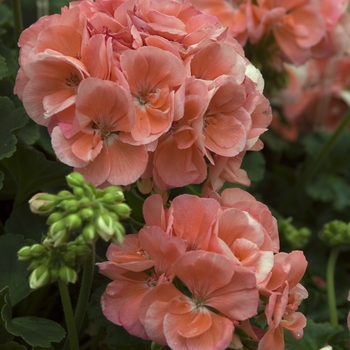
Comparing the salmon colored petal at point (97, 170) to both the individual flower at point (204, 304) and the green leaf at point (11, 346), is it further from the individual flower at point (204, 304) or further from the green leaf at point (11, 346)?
the green leaf at point (11, 346)

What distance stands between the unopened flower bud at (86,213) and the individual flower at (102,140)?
123mm

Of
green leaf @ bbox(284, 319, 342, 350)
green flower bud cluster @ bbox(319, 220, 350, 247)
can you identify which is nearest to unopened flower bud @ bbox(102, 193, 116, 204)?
green leaf @ bbox(284, 319, 342, 350)

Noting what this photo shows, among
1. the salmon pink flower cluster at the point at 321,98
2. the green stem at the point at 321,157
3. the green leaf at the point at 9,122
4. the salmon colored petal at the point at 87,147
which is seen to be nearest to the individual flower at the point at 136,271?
the salmon colored petal at the point at 87,147

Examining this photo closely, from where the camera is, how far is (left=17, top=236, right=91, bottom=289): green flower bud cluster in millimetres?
593

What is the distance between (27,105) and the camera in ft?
2.34

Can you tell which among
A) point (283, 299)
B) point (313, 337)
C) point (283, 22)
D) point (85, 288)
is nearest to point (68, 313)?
point (85, 288)

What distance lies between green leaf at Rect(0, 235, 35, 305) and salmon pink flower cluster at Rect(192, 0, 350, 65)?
608 mm

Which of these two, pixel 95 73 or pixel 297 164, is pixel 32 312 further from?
pixel 297 164

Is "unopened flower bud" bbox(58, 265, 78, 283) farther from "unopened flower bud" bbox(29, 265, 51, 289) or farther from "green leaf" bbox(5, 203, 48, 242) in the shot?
"green leaf" bbox(5, 203, 48, 242)

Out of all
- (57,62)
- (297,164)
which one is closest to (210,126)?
(57,62)

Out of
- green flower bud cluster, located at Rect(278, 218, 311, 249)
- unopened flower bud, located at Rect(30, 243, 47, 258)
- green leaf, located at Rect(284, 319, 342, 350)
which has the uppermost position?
unopened flower bud, located at Rect(30, 243, 47, 258)

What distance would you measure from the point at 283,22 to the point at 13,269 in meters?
0.74

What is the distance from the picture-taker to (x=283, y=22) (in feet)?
3.99

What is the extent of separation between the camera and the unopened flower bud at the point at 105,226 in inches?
21.2
